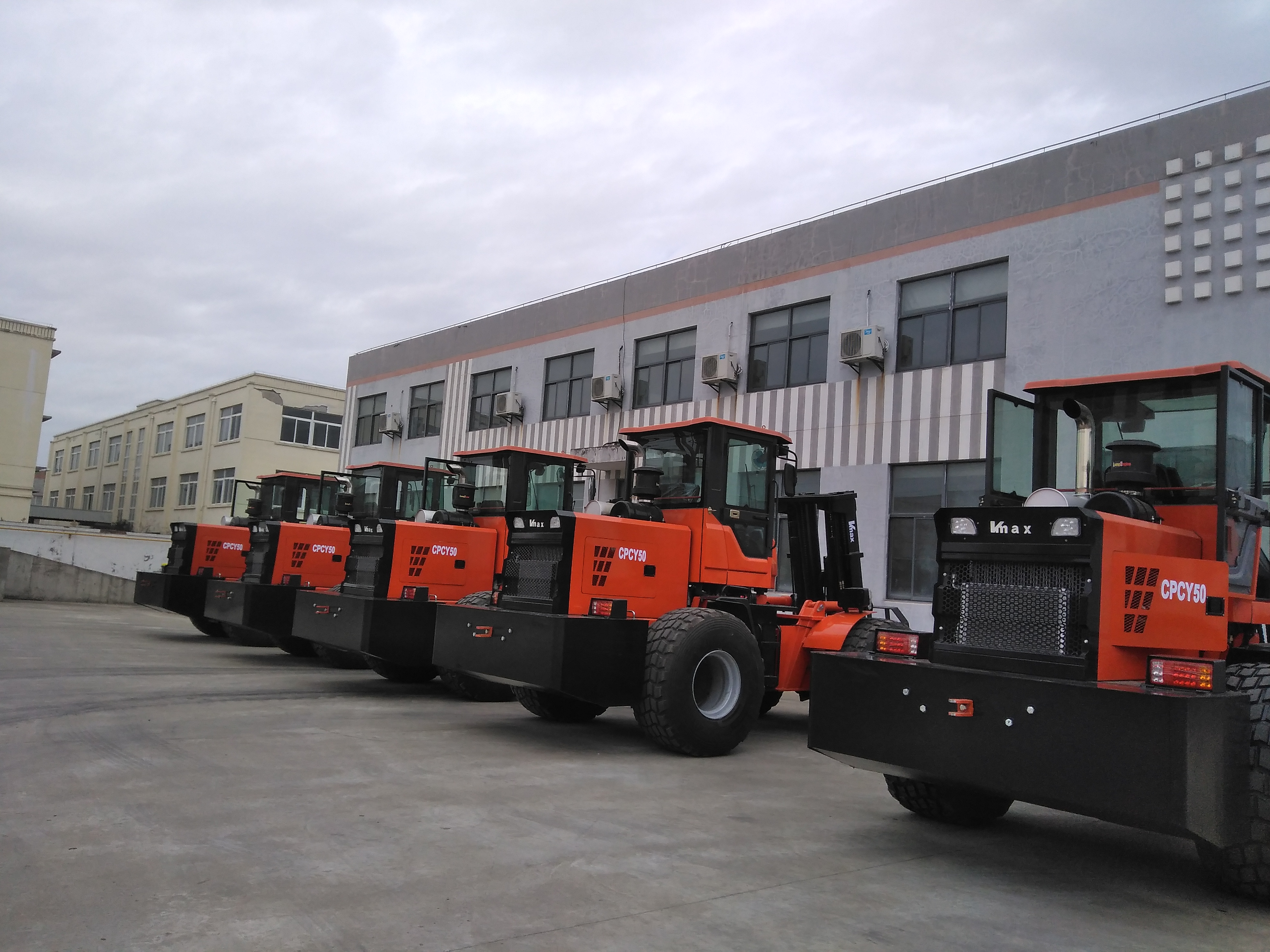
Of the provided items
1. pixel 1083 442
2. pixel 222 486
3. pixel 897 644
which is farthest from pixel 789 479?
pixel 222 486

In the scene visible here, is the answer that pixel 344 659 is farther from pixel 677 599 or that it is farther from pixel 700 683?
pixel 700 683

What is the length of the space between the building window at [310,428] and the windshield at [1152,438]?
3999cm

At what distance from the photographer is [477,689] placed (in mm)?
11305

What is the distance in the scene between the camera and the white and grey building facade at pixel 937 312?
1380cm

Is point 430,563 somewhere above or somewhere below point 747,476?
below

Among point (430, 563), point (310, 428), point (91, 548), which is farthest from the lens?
point (310, 428)

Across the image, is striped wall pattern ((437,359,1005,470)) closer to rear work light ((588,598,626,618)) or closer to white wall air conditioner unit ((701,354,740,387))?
white wall air conditioner unit ((701,354,740,387))

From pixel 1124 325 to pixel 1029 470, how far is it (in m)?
9.79

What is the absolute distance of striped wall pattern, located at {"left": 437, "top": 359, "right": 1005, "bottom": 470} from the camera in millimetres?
16141

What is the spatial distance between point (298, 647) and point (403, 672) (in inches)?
152

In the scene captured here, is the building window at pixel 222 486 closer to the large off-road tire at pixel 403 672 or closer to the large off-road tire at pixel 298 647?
the large off-road tire at pixel 298 647

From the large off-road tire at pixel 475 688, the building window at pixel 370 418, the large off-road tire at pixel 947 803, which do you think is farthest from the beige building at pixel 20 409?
the large off-road tire at pixel 947 803

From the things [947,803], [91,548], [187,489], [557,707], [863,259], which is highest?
[863,259]

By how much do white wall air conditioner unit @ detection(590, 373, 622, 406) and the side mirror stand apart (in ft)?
41.1
